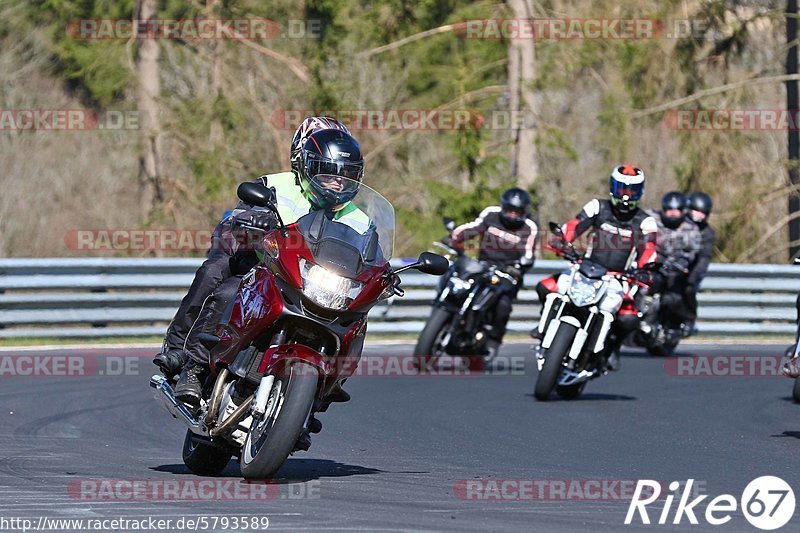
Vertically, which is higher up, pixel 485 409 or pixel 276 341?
pixel 276 341

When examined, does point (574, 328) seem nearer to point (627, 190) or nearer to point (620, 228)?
point (620, 228)

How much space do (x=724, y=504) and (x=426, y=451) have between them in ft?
8.91

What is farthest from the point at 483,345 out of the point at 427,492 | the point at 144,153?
the point at 144,153

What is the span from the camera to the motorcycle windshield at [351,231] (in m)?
7.05

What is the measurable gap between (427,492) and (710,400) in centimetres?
655

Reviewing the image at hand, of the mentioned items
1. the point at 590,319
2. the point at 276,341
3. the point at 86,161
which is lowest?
the point at 86,161

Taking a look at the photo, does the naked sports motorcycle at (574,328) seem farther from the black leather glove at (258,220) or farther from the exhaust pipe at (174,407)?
the black leather glove at (258,220)

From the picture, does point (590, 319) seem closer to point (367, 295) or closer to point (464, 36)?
point (367, 295)

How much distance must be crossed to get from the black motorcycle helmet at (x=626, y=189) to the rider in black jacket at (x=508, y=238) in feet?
7.59

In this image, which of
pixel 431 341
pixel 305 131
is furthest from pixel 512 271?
pixel 305 131

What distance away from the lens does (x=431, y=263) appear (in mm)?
7508

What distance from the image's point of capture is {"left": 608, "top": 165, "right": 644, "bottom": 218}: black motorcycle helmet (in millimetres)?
13641

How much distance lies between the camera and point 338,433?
1033 cm

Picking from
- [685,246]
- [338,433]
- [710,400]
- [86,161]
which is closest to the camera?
[338,433]
